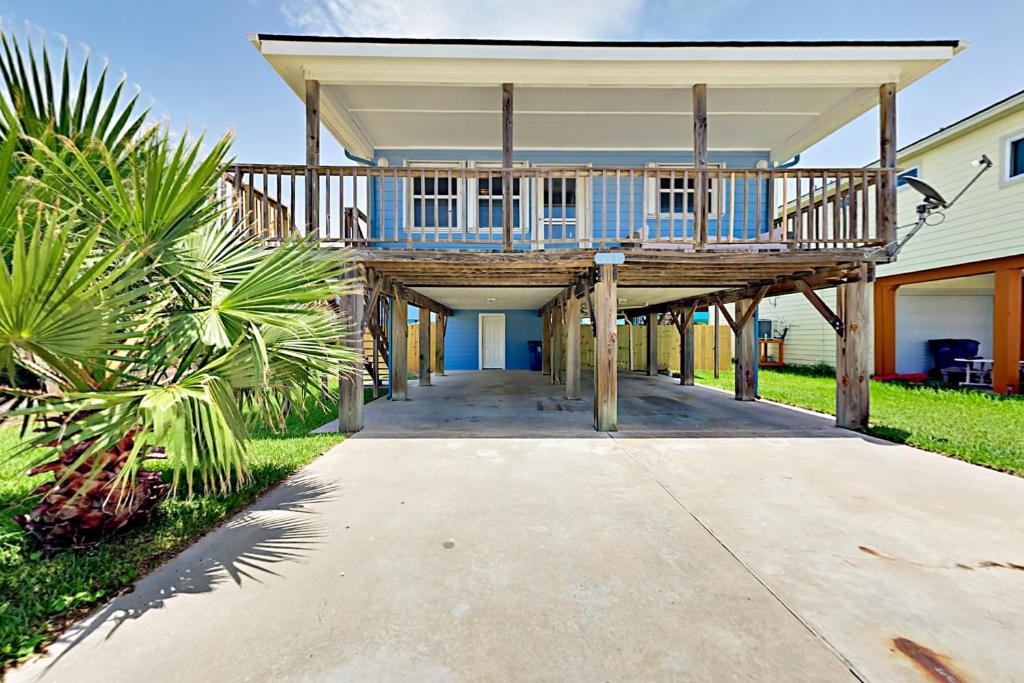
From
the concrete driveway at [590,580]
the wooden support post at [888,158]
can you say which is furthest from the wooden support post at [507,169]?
the wooden support post at [888,158]

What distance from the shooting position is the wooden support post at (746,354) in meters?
9.00

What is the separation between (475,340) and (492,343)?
60 centimetres

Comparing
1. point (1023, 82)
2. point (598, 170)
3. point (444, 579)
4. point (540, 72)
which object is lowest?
point (444, 579)

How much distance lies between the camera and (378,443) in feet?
17.9

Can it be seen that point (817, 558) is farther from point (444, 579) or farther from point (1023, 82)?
point (1023, 82)

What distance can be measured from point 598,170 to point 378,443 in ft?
14.6

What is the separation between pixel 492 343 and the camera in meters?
15.5

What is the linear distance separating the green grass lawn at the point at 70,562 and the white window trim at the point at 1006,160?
14.4 m

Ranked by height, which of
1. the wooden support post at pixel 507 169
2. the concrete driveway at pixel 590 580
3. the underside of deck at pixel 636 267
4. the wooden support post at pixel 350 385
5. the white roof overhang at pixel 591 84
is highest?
the white roof overhang at pixel 591 84

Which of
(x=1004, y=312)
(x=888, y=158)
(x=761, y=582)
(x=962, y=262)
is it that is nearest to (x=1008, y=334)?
(x=1004, y=312)

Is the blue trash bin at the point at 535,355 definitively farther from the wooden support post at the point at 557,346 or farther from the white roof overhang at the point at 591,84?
the white roof overhang at the point at 591,84

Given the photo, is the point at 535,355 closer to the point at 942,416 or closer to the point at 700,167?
the point at 700,167

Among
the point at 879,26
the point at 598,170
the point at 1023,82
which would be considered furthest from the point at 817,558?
the point at 1023,82

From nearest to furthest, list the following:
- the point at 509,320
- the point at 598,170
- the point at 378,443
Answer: the point at 378,443 < the point at 598,170 < the point at 509,320
